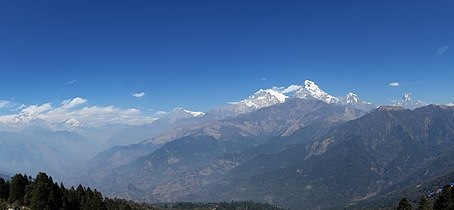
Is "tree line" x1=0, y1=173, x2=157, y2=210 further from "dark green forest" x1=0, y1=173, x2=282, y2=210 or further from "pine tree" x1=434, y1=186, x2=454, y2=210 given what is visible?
"pine tree" x1=434, y1=186, x2=454, y2=210

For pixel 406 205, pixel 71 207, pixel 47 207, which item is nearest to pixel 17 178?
pixel 71 207

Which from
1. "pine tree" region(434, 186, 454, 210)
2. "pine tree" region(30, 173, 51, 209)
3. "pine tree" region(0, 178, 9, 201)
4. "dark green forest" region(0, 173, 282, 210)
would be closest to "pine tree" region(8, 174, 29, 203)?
"dark green forest" region(0, 173, 282, 210)

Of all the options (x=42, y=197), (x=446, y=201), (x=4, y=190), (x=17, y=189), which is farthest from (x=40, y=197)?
(x=446, y=201)

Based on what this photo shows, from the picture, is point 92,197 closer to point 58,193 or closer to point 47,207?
point 58,193

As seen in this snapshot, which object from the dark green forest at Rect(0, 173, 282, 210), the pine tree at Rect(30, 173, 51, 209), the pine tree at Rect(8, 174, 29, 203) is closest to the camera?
the pine tree at Rect(30, 173, 51, 209)

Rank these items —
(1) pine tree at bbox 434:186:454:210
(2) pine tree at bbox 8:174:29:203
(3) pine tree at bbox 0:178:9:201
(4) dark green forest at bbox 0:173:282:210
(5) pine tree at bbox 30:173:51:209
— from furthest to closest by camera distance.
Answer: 1. (3) pine tree at bbox 0:178:9:201
2. (2) pine tree at bbox 8:174:29:203
3. (1) pine tree at bbox 434:186:454:210
4. (4) dark green forest at bbox 0:173:282:210
5. (5) pine tree at bbox 30:173:51:209

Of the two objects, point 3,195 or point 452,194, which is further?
point 3,195

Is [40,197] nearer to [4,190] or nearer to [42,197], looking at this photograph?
[42,197]

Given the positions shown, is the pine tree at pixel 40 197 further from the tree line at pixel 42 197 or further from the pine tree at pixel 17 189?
the pine tree at pixel 17 189

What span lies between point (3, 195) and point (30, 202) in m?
26.5

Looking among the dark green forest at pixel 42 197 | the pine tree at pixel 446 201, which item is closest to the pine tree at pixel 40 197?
the dark green forest at pixel 42 197

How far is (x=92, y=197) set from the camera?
157m

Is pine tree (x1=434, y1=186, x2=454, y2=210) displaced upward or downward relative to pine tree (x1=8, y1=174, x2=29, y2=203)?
downward

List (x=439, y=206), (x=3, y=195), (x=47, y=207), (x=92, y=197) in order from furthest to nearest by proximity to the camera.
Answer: (x=92, y=197)
(x=3, y=195)
(x=439, y=206)
(x=47, y=207)
